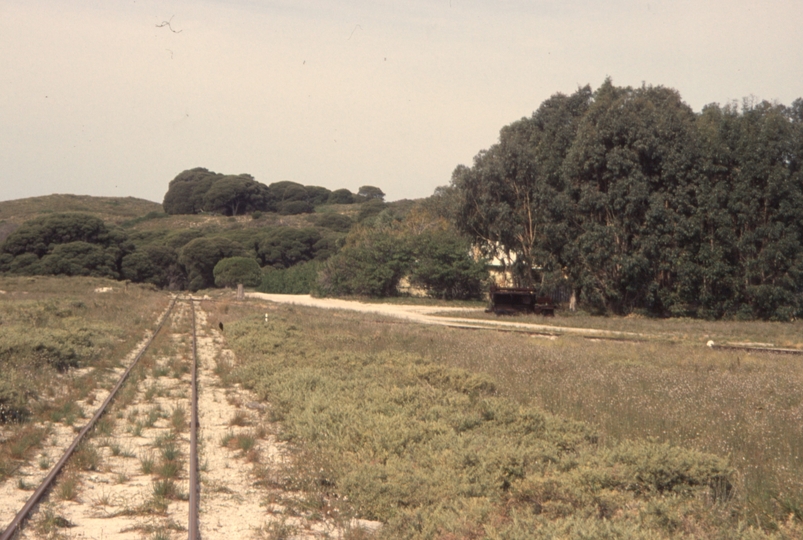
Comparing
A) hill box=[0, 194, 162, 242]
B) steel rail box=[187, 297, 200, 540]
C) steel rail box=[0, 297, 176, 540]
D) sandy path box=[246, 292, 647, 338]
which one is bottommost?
steel rail box=[0, 297, 176, 540]

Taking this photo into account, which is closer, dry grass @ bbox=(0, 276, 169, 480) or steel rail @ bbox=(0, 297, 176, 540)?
steel rail @ bbox=(0, 297, 176, 540)

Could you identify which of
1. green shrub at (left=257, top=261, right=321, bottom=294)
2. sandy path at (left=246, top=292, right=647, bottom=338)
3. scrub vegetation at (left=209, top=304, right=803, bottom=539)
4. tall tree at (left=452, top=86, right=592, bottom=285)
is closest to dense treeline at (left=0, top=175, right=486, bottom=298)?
green shrub at (left=257, top=261, right=321, bottom=294)

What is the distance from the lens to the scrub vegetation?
5.79 m

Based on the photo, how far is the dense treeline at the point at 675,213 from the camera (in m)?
37.0

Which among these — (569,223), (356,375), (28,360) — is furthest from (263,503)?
(569,223)

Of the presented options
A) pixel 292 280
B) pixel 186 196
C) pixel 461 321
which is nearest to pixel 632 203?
pixel 461 321

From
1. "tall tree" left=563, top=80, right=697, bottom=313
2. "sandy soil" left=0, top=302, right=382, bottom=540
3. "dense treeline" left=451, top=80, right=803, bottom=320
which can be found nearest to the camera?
"sandy soil" left=0, top=302, right=382, bottom=540

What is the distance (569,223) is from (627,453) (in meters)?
34.3

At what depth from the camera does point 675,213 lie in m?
37.9

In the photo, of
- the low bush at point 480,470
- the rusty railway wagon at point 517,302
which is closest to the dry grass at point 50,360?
the low bush at point 480,470

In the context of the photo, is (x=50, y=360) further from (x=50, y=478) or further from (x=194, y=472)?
(x=194, y=472)

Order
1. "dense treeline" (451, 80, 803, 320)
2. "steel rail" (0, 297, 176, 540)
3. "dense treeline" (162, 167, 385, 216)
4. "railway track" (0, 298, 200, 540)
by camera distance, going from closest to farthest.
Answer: "steel rail" (0, 297, 176, 540), "railway track" (0, 298, 200, 540), "dense treeline" (451, 80, 803, 320), "dense treeline" (162, 167, 385, 216)

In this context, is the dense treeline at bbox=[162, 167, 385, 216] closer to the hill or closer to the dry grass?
the hill

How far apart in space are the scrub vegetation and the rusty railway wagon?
22619 millimetres
